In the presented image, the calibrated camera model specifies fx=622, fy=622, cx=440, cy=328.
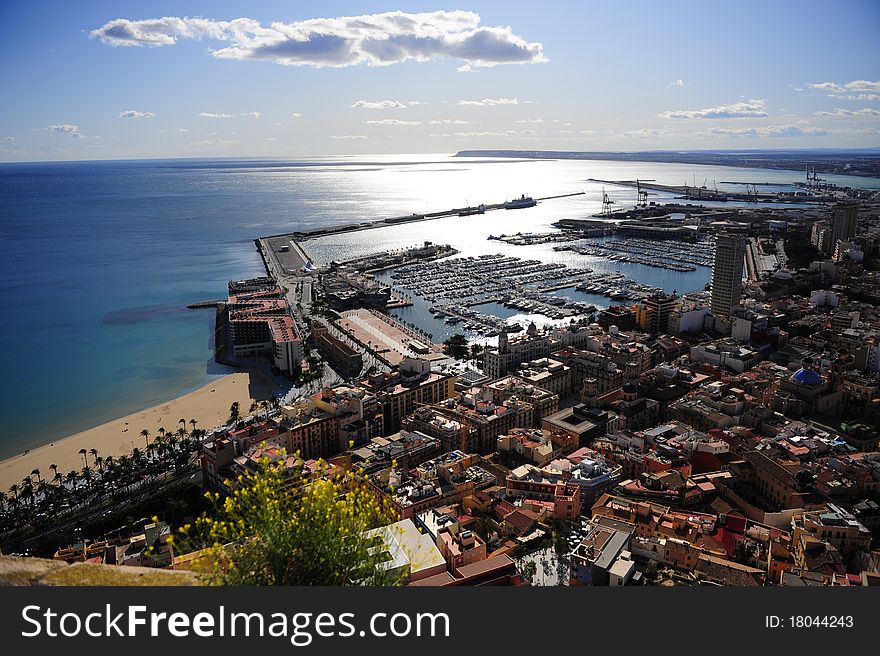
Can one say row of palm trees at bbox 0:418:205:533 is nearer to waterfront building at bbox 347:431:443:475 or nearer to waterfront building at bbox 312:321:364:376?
waterfront building at bbox 347:431:443:475

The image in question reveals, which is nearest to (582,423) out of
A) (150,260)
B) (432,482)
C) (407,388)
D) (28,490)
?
(407,388)

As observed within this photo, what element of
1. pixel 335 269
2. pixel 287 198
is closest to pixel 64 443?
pixel 335 269

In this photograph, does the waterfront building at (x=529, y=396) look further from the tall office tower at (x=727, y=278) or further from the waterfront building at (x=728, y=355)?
the tall office tower at (x=727, y=278)

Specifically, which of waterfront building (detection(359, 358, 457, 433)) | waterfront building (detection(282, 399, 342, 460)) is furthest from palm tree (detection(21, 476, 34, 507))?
waterfront building (detection(359, 358, 457, 433))

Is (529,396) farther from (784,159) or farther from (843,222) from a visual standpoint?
(784,159)

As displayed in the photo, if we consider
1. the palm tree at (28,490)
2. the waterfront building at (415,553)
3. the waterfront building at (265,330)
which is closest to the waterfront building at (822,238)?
the waterfront building at (265,330)

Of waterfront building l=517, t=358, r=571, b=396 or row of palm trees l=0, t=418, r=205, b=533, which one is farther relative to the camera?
waterfront building l=517, t=358, r=571, b=396

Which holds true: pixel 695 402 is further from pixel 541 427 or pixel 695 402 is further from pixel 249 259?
pixel 249 259
